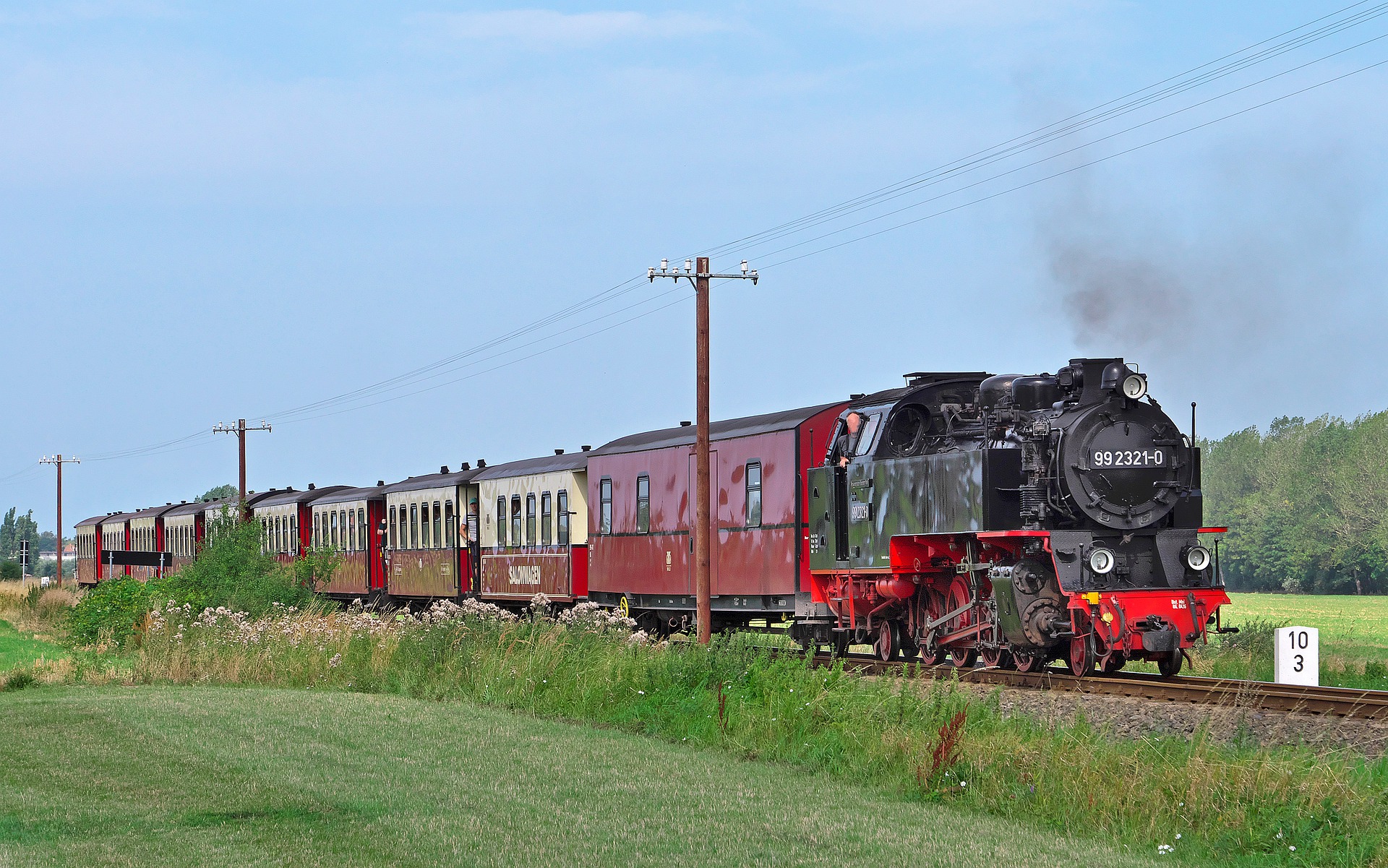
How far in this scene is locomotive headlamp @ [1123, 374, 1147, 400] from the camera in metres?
17.2

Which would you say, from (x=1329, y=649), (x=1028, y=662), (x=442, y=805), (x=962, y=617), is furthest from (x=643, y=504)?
(x=442, y=805)

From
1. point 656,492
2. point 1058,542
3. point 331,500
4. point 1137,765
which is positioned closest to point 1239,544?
point 331,500

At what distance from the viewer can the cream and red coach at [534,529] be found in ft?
96.8

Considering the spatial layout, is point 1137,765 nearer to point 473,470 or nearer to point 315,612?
point 315,612

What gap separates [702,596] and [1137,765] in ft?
42.2

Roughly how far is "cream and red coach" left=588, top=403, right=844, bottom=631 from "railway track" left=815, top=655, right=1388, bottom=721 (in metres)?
3.62

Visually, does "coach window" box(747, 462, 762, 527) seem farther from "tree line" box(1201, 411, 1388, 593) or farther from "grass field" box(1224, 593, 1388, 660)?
"tree line" box(1201, 411, 1388, 593)

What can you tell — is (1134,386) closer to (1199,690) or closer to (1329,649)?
(1199,690)

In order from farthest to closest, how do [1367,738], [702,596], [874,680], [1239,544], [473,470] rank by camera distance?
[1239,544]
[473,470]
[702,596]
[874,680]
[1367,738]

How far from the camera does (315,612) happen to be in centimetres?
2673

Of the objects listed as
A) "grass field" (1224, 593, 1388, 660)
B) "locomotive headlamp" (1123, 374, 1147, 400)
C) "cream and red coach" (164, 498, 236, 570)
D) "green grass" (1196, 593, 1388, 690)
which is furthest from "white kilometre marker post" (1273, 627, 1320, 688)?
"cream and red coach" (164, 498, 236, 570)

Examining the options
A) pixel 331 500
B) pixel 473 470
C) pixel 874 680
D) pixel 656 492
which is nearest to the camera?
pixel 874 680

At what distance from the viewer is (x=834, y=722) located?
Answer: 1312 cm

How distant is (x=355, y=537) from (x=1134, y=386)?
93.6 feet
